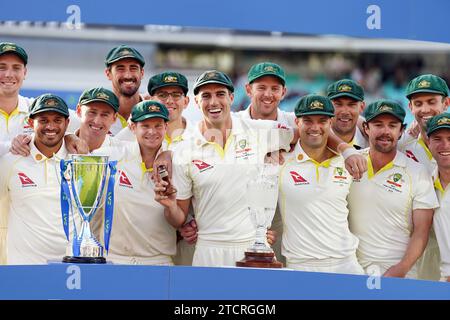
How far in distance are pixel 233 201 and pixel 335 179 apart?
529mm

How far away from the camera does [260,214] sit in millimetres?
5273

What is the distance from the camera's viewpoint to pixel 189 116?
703 centimetres

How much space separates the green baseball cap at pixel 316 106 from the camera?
5652mm

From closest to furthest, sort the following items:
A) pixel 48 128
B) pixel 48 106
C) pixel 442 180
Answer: pixel 48 106
pixel 48 128
pixel 442 180

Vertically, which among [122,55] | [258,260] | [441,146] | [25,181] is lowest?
[258,260]

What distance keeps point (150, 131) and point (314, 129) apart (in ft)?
2.64

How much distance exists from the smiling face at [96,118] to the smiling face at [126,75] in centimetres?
41

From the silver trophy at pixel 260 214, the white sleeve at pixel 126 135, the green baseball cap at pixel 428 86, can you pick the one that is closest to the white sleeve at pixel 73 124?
the white sleeve at pixel 126 135

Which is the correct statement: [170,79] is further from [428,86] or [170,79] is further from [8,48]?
[428,86]

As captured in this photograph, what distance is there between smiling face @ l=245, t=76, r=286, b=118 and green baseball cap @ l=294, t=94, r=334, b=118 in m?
0.57

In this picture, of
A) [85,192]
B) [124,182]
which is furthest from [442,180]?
[85,192]

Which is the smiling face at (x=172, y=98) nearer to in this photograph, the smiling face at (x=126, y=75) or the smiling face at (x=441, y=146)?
the smiling face at (x=126, y=75)

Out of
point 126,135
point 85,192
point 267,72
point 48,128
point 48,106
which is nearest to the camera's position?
point 85,192
